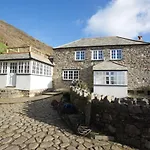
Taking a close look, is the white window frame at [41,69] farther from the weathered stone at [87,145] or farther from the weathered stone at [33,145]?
the weathered stone at [87,145]

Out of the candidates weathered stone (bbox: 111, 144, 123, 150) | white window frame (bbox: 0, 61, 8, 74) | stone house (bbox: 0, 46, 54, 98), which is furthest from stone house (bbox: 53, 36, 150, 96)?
weathered stone (bbox: 111, 144, 123, 150)

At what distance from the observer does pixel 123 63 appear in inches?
749

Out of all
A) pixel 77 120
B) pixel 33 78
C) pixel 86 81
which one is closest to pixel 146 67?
pixel 86 81

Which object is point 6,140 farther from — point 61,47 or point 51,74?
point 61,47

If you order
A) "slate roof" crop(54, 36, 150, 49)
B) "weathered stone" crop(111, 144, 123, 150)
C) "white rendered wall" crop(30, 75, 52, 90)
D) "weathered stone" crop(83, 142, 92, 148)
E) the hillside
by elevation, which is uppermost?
the hillside

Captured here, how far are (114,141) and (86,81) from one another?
1521cm

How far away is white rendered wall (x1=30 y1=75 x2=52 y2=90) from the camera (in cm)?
1448

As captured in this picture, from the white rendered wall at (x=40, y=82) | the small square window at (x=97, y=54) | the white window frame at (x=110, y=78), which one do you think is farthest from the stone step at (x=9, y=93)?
the small square window at (x=97, y=54)

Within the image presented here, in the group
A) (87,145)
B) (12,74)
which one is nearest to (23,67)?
(12,74)

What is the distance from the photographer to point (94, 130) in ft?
15.9

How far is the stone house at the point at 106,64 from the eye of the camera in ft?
56.8

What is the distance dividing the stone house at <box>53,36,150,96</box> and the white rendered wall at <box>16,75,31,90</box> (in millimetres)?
6552

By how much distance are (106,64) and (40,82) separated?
8.50 m

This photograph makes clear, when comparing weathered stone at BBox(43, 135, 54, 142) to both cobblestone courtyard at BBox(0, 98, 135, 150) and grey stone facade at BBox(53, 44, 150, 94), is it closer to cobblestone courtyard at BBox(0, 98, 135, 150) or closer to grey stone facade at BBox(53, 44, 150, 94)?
cobblestone courtyard at BBox(0, 98, 135, 150)
